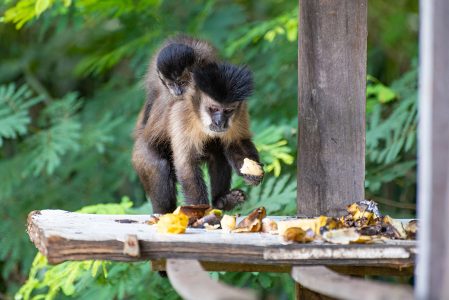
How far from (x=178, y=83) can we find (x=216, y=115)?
1.71 feet

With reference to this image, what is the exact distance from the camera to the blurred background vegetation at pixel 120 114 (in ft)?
22.2

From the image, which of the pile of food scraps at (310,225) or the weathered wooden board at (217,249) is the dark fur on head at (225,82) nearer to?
the pile of food scraps at (310,225)

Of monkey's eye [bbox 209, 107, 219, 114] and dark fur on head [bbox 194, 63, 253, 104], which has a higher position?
dark fur on head [bbox 194, 63, 253, 104]

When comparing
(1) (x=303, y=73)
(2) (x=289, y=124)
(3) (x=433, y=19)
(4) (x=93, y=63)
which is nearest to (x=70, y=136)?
(4) (x=93, y=63)

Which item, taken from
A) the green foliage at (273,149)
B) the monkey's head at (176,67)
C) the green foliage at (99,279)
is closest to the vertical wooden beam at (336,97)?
the monkey's head at (176,67)

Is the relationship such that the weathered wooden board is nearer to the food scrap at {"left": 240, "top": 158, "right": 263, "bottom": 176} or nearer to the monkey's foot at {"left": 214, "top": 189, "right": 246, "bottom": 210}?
the food scrap at {"left": 240, "top": 158, "right": 263, "bottom": 176}

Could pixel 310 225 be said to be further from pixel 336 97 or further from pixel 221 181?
pixel 221 181

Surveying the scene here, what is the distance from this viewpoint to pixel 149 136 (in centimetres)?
558

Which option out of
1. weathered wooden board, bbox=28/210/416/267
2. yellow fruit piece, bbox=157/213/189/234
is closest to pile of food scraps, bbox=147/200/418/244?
yellow fruit piece, bbox=157/213/189/234

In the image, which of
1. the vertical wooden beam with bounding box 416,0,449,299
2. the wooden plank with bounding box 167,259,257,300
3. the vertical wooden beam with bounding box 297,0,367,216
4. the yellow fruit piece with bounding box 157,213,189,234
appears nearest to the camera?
the vertical wooden beam with bounding box 416,0,449,299

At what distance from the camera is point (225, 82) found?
511cm

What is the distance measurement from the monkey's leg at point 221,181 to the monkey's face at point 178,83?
47 centimetres

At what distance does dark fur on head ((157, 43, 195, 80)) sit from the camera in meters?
5.54

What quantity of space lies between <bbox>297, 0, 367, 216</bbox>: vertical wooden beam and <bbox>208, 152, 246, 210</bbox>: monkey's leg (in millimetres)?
798
